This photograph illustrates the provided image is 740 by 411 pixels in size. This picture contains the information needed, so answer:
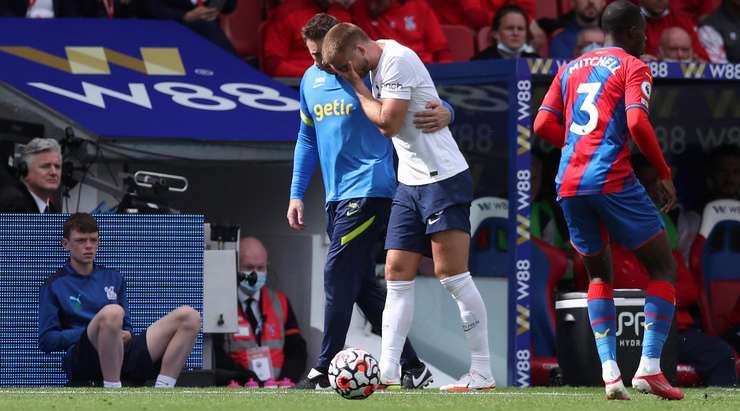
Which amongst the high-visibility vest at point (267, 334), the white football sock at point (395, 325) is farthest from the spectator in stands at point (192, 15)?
the white football sock at point (395, 325)

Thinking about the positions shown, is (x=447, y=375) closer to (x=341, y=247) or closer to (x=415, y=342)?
(x=415, y=342)

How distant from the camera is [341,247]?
7.60 metres

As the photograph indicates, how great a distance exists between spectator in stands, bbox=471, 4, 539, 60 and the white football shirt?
3801 mm

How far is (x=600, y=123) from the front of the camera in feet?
21.9

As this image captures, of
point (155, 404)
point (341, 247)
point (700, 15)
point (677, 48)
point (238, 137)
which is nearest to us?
point (155, 404)

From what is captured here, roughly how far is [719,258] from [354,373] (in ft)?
16.5

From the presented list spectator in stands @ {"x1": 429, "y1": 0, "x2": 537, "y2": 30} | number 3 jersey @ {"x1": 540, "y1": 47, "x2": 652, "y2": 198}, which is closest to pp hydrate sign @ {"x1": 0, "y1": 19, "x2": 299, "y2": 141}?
spectator in stands @ {"x1": 429, "y1": 0, "x2": 537, "y2": 30}

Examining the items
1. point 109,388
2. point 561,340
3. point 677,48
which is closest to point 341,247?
point 109,388

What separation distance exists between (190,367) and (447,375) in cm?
166

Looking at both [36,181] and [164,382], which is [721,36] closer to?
[36,181]

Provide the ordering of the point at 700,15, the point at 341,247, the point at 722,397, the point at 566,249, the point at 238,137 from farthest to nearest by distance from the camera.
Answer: the point at 700,15, the point at 566,249, the point at 238,137, the point at 341,247, the point at 722,397

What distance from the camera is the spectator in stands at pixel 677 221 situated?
1056 cm

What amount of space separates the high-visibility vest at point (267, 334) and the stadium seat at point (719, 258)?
110 inches

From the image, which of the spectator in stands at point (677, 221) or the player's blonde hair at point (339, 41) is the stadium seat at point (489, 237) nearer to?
the spectator in stands at point (677, 221)
